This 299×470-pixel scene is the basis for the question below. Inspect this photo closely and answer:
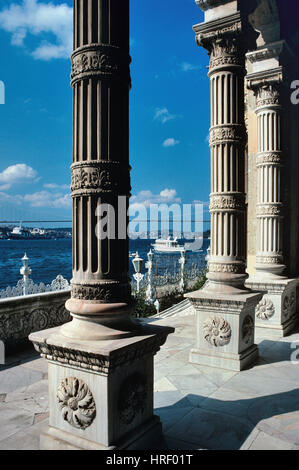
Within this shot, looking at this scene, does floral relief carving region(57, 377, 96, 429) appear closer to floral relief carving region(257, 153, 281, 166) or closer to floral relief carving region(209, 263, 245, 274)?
floral relief carving region(209, 263, 245, 274)

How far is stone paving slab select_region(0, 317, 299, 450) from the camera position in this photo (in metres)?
3.86

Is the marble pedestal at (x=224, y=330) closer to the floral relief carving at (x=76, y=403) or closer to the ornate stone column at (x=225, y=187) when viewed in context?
the ornate stone column at (x=225, y=187)

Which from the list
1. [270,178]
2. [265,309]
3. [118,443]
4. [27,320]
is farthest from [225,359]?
[270,178]

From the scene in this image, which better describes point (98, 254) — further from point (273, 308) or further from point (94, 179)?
point (273, 308)

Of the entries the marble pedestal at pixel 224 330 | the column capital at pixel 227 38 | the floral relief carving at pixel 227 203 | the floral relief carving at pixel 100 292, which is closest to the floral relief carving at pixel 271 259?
the marble pedestal at pixel 224 330

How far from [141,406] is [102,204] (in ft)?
→ 5.90

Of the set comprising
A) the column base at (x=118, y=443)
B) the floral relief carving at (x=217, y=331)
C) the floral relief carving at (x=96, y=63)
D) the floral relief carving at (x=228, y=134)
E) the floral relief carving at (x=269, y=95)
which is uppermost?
the floral relief carving at (x=269, y=95)

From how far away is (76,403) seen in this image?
328 centimetres

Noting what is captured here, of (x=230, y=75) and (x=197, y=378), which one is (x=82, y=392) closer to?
(x=197, y=378)

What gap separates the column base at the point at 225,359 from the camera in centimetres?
609

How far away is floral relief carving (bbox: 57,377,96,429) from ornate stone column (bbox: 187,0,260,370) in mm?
3357

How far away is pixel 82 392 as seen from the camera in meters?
3.24

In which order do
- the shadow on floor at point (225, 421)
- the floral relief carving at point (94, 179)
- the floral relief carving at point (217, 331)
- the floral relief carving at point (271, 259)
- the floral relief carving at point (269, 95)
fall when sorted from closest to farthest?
the floral relief carving at point (94, 179) < the shadow on floor at point (225, 421) < the floral relief carving at point (217, 331) < the floral relief carving at point (269, 95) < the floral relief carving at point (271, 259)
